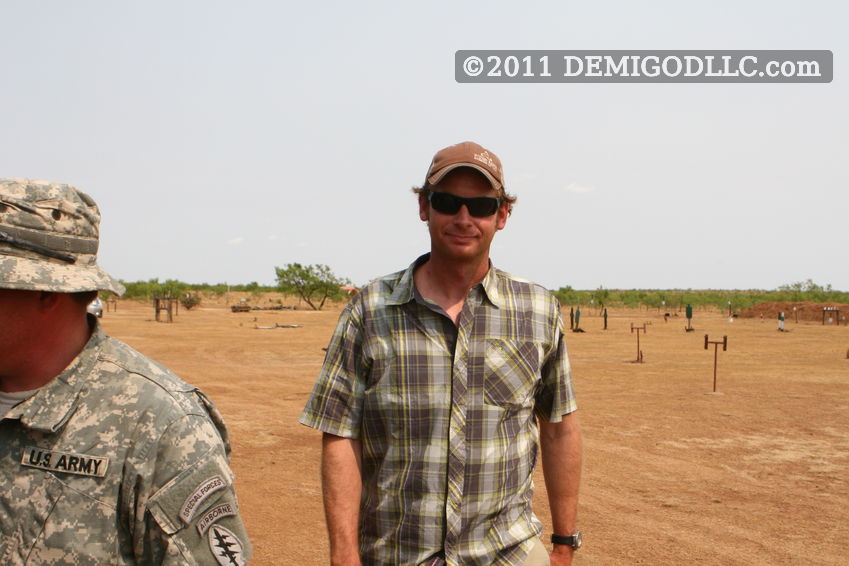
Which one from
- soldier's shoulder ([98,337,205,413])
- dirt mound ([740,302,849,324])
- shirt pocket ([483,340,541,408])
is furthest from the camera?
dirt mound ([740,302,849,324])

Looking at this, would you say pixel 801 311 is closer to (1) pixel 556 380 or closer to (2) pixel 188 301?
(2) pixel 188 301

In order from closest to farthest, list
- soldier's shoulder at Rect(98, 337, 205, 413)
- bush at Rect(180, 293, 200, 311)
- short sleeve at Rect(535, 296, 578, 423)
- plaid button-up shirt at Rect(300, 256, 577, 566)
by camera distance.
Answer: soldier's shoulder at Rect(98, 337, 205, 413) → plaid button-up shirt at Rect(300, 256, 577, 566) → short sleeve at Rect(535, 296, 578, 423) → bush at Rect(180, 293, 200, 311)

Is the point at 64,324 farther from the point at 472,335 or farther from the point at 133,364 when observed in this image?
the point at 472,335

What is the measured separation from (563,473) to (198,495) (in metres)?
1.57

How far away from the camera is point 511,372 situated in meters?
2.57

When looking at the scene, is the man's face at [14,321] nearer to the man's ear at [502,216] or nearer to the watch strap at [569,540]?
the man's ear at [502,216]

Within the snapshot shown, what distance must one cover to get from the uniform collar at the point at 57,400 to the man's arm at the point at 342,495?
947 millimetres

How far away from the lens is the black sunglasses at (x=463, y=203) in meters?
2.62

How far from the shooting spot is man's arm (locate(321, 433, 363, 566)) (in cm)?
243

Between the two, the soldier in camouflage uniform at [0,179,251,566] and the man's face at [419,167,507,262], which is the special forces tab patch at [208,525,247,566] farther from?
the man's face at [419,167,507,262]

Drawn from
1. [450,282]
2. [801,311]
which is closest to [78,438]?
[450,282]

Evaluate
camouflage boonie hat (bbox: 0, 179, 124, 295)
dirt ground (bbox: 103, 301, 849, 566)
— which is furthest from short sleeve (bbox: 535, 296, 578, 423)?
dirt ground (bbox: 103, 301, 849, 566)

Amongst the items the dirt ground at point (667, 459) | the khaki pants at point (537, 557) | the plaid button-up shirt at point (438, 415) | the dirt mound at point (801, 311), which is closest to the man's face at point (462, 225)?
the plaid button-up shirt at point (438, 415)

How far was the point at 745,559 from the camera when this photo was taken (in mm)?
5680
